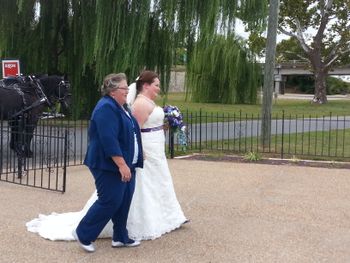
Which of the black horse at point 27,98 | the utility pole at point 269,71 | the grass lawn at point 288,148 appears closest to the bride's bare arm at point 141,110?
the black horse at point 27,98

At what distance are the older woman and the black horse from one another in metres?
5.27

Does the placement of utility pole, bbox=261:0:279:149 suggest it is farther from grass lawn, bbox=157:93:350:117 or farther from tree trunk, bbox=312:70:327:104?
tree trunk, bbox=312:70:327:104

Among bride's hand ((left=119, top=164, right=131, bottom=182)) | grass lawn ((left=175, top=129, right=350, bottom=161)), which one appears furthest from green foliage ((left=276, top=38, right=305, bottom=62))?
bride's hand ((left=119, top=164, right=131, bottom=182))

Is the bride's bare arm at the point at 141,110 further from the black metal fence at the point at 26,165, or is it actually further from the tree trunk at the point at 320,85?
the tree trunk at the point at 320,85

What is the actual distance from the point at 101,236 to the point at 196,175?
4.31 metres

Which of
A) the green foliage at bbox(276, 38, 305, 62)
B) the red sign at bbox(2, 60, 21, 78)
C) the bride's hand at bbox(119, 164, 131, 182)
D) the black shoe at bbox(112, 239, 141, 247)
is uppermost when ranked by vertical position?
the green foliage at bbox(276, 38, 305, 62)

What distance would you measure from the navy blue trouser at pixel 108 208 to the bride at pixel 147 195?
278 millimetres

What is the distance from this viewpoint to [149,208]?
5875mm

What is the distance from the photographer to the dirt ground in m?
5.35

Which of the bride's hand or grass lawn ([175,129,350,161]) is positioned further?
grass lawn ([175,129,350,161])

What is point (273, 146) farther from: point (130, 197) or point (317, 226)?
point (130, 197)

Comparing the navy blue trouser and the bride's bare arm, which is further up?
the bride's bare arm

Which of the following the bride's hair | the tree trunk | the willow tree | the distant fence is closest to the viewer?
the bride's hair

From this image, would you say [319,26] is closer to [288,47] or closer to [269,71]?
[288,47]
